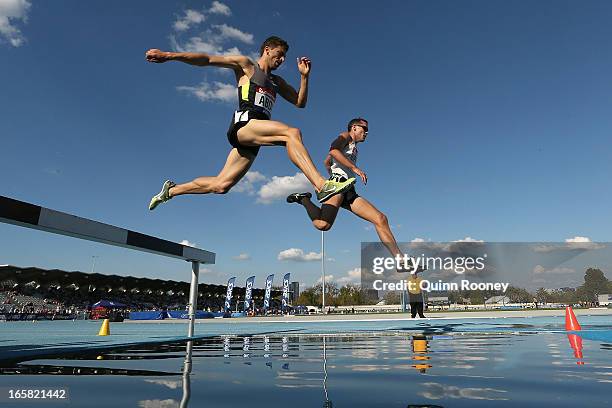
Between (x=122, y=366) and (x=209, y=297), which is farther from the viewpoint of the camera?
(x=209, y=297)

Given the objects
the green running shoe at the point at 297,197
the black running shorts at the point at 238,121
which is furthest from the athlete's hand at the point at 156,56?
the green running shoe at the point at 297,197

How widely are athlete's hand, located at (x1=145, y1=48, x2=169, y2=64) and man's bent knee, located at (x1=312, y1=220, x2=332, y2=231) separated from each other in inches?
90.9

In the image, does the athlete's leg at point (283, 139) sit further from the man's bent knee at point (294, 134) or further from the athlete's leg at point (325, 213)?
the athlete's leg at point (325, 213)

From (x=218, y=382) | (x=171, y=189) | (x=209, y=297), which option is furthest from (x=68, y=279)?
(x=218, y=382)

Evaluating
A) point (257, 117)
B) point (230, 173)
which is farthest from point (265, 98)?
point (230, 173)

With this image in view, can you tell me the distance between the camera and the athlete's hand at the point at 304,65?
443 cm

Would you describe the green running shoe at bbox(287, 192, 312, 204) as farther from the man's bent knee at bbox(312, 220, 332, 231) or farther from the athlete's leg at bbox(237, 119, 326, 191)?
the athlete's leg at bbox(237, 119, 326, 191)

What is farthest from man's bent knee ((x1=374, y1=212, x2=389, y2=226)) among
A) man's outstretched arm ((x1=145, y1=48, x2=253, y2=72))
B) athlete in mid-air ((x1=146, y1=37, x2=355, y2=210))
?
man's outstretched arm ((x1=145, y1=48, x2=253, y2=72))

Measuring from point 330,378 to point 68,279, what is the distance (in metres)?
45.9

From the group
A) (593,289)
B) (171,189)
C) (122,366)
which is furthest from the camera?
(593,289)

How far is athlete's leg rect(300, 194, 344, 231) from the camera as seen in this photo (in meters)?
4.88

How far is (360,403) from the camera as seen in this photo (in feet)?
5.92

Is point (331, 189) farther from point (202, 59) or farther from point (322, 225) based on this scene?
point (202, 59)

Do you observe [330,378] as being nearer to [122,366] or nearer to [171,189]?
[122,366]
